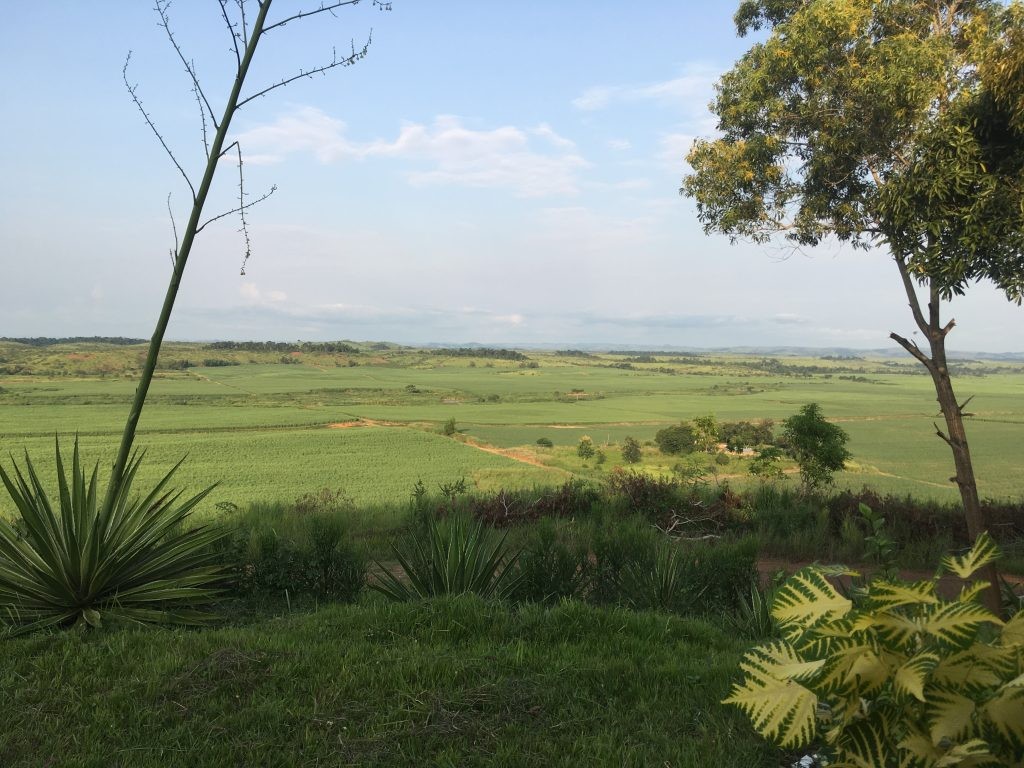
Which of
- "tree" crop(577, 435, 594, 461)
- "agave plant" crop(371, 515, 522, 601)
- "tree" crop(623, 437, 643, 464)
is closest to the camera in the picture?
"agave plant" crop(371, 515, 522, 601)

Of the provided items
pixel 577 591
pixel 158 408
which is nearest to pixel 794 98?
pixel 577 591

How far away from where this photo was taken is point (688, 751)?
2639mm

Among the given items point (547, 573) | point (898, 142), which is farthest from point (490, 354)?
point (547, 573)

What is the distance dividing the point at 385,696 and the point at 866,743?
7.75ft

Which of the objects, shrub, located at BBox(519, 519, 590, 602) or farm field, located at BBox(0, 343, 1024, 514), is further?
farm field, located at BBox(0, 343, 1024, 514)

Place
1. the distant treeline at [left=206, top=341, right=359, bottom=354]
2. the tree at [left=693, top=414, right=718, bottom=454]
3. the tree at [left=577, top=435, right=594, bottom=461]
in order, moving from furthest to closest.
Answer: the distant treeline at [left=206, top=341, right=359, bottom=354] → the tree at [left=577, top=435, right=594, bottom=461] → the tree at [left=693, top=414, right=718, bottom=454]

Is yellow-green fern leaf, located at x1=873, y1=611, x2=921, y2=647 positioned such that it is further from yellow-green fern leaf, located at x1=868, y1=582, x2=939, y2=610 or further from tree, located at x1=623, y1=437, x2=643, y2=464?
tree, located at x1=623, y1=437, x2=643, y2=464

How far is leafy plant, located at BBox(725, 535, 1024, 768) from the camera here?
114cm

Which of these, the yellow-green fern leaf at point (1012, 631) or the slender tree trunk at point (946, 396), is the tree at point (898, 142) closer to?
the slender tree trunk at point (946, 396)

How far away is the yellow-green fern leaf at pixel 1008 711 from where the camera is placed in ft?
3.67

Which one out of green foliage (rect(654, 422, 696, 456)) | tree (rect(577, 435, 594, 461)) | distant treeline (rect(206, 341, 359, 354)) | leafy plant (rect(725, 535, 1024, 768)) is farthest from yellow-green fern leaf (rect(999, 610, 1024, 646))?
distant treeline (rect(206, 341, 359, 354))

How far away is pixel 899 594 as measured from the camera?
3.83 feet

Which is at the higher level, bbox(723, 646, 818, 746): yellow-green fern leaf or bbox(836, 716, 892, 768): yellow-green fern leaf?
bbox(723, 646, 818, 746): yellow-green fern leaf

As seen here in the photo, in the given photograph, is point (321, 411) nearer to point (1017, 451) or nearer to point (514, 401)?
point (514, 401)
